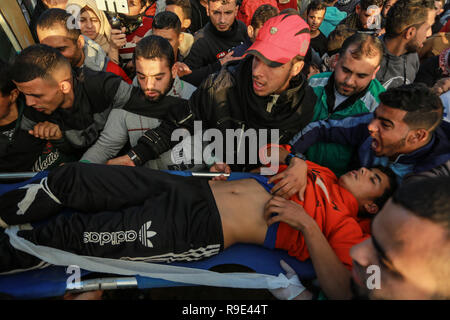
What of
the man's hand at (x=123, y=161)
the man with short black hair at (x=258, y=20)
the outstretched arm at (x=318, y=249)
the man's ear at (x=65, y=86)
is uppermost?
the man with short black hair at (x=258, y=20)

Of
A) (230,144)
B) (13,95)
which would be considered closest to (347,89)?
(230,144)

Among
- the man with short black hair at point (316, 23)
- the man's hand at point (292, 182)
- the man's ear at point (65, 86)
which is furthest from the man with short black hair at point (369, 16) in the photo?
the man's ear at point (65, 86)

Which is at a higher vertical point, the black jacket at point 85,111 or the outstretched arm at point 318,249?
the black jacket at point 85,111

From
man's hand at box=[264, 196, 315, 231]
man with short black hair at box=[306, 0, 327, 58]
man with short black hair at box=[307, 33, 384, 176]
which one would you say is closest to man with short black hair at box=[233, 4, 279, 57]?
man with short black hair at box=[306, 0, 327, 58]

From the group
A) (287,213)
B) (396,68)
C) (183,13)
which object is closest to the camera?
(287,213)

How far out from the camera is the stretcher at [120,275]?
164cm

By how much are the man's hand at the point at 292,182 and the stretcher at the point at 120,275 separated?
1.62 feet

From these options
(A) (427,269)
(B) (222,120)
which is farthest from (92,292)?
(A) (427,269)

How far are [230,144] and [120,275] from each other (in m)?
1.36

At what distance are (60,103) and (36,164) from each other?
61 cm

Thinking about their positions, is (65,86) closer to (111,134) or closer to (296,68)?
(111,134)

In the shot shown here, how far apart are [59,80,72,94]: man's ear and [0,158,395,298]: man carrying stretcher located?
2.38 feet

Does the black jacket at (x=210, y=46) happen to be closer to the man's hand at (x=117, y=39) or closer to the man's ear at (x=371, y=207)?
the man's hand at (x=117, y=39)

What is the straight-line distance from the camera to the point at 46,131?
2199mm
